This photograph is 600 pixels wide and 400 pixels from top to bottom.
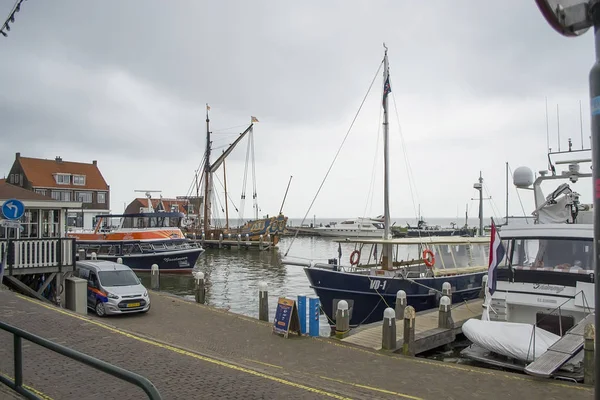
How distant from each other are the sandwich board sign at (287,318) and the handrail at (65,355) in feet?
26.5

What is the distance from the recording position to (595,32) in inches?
101

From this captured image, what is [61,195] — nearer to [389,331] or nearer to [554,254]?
[389,331]

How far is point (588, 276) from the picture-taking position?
1163 cm

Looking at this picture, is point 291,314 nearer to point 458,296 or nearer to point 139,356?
point 139,356

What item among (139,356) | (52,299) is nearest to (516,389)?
(139,356)

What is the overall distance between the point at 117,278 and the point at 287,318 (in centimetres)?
783

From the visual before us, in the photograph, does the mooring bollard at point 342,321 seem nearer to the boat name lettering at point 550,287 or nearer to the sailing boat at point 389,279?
the sailing boat at point 389,279

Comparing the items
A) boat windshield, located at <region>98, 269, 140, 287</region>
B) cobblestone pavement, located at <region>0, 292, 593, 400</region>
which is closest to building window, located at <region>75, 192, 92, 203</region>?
boat windshield, located at <region>98, 269, 140, 287</region>

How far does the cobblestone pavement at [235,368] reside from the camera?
7.14 m

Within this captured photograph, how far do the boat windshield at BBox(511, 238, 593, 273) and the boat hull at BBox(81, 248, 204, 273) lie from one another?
27940 mm

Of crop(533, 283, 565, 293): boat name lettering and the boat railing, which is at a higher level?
crop(533, 283, 565, 293): boat name lettering

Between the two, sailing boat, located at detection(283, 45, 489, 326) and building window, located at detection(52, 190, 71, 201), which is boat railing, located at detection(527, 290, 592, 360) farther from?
building window, located at detection(52, 190, 71, 201)

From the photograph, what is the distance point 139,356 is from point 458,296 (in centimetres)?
1477

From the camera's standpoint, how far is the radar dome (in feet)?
54.2
